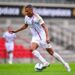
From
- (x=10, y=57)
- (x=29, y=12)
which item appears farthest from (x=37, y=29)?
(x=10, y=57)

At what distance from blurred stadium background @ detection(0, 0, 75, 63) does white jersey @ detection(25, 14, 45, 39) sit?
13981mm

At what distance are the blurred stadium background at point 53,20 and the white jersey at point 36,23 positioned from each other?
1398cm

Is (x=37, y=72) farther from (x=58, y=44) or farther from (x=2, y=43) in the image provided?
(x=58, y=44)

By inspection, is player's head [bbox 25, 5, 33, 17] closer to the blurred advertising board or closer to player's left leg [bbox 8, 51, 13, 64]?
player's left leg [bbox 8, 51, 13, 64]

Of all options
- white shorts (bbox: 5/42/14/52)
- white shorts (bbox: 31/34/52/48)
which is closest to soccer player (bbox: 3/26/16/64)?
white shorts (bbox: 5/42/14/52)

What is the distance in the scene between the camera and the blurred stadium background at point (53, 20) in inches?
1272

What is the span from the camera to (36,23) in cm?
1634

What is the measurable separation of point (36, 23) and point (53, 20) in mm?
19512

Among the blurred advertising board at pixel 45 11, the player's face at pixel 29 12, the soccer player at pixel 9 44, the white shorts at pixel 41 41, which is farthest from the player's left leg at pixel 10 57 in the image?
the player's face at pixel 29 12

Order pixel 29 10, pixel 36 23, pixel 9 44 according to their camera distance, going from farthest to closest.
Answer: pixel 9 44
pixel 36 23
pixel 29 10

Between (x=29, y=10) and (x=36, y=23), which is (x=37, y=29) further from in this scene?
(x=29, y=10)

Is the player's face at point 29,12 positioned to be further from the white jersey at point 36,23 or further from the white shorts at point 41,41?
the white shorts at point 41,41

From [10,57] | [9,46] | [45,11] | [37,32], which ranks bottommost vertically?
[10,57]

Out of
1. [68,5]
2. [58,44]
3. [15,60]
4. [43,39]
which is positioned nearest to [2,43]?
[15,60]
